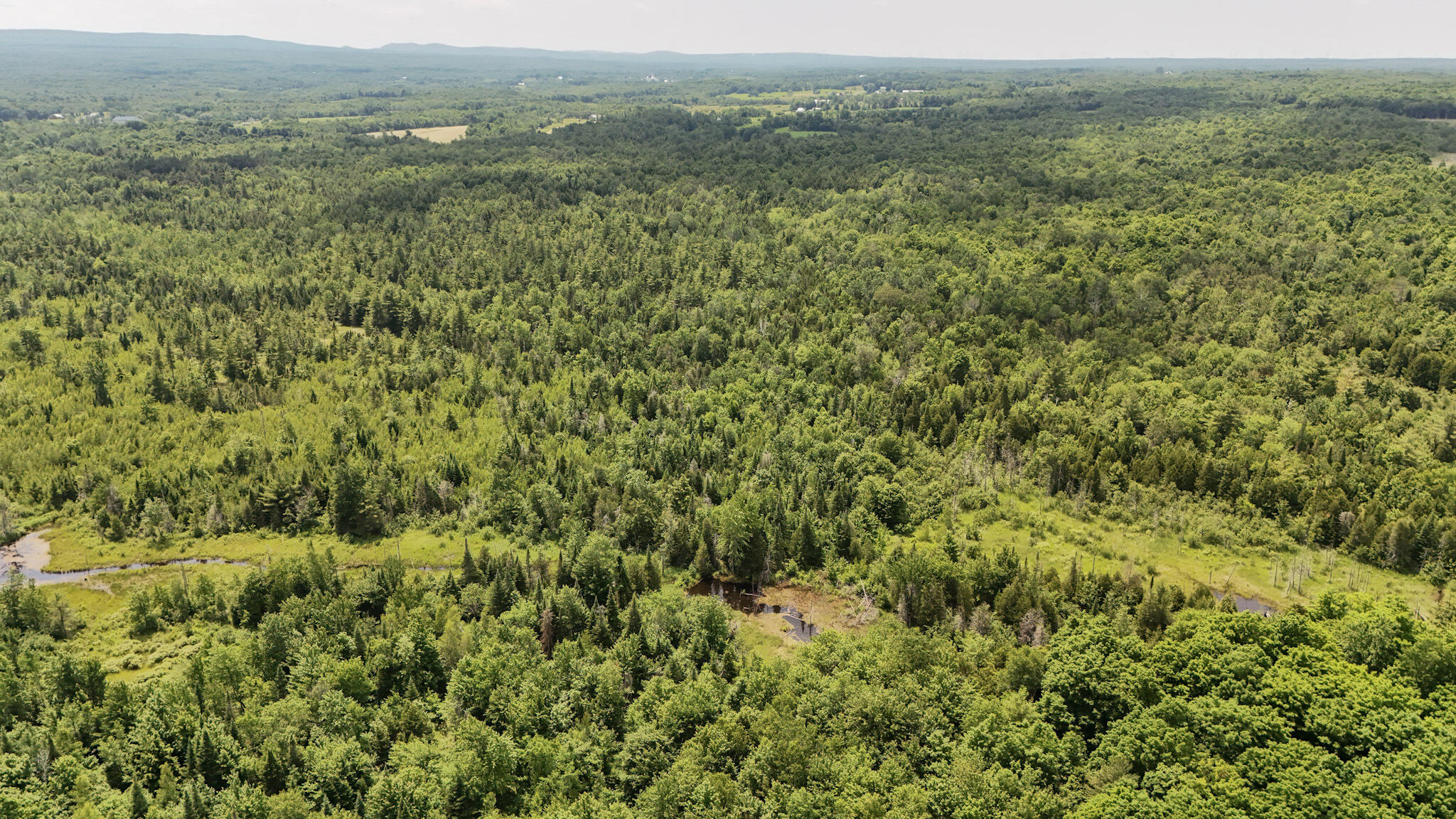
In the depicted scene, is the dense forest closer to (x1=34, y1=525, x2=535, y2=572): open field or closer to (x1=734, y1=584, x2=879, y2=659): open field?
(x1=34, y1=525, x2=535, y2=572): open field

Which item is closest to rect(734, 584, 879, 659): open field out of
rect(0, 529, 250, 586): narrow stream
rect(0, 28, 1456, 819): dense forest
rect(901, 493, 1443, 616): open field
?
rect(0, 28, 1456, 819): dense forest

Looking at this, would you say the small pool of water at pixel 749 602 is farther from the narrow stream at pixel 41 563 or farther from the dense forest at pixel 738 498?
the narrow stream at pixel 41 563

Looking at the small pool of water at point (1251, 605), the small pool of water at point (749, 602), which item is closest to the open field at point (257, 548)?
the small pool of water at point (749, 602)

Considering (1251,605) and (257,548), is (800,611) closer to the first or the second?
(1251,605)


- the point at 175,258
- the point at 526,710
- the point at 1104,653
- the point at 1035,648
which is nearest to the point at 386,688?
the point at 526,710

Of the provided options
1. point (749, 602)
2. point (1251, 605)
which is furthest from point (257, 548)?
point (1251, 605)

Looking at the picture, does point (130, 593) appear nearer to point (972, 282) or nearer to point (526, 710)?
point (526, 710)
